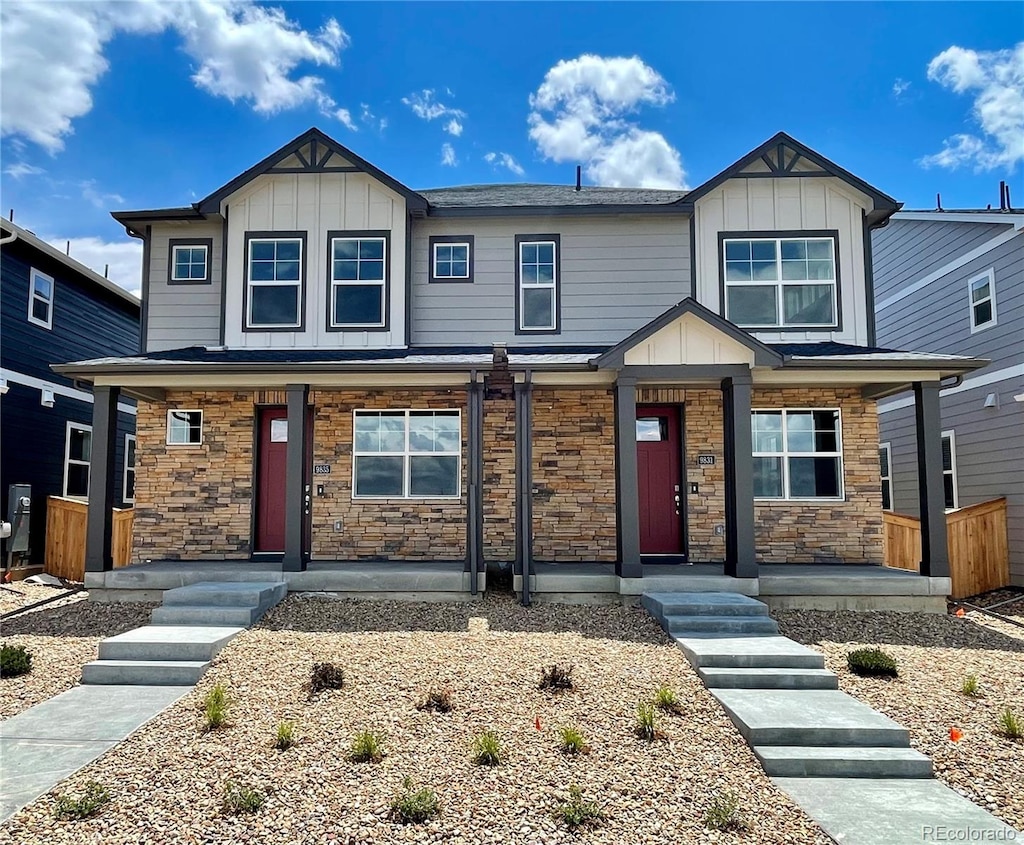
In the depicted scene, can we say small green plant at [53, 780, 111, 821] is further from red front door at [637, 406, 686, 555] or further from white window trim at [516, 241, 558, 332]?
white window trim at [516, 241, 558, 332]

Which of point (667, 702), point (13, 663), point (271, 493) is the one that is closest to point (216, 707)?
point (13, 663)

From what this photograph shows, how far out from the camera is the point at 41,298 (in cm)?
1216

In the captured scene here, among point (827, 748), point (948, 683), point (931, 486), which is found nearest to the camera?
point (827, 748)

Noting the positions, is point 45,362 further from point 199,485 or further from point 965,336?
point 965,336

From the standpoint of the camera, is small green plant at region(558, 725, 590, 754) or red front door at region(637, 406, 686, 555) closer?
small green plant at region(558, 725, 590, 754)

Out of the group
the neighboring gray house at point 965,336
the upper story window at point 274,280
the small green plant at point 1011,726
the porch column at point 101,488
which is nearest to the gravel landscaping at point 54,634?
the porch column at point 101,488

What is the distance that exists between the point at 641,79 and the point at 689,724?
411 inches

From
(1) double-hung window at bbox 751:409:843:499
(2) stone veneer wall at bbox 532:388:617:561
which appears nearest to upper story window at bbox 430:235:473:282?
(2) stone veneer wall at bbox 532:388:617:561

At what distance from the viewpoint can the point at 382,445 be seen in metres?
9.73

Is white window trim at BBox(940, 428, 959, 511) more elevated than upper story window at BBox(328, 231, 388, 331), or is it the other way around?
upper story window at BBox(328, 231, 388, 331)

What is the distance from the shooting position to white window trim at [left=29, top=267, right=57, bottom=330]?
38.9ft

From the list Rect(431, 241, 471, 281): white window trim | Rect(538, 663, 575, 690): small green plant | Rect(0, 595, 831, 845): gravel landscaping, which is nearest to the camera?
Rect(0, 595, 831, 845): gravel landscaping

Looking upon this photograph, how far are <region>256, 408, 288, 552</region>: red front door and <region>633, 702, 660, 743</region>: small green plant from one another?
21.7ft

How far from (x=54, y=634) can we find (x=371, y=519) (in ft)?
12.7
